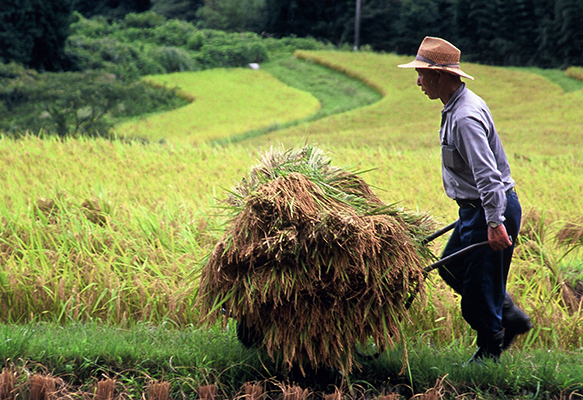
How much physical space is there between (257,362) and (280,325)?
0.44 metres

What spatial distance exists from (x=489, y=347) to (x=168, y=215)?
8.44ft

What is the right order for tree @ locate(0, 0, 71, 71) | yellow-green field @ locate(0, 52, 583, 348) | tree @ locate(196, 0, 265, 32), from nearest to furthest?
yellow-green field @ locate(0, 52, 583, 348) → tree @ locate(0, 0, 71, 71) → tree @ locate(196, 0, 265, 32)

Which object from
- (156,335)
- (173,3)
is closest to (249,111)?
(156,335)

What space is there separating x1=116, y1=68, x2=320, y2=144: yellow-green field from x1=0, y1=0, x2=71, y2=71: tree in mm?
3212

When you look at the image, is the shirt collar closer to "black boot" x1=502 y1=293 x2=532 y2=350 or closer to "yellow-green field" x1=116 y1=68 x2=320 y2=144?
"black boot" x1=502 y1=293 x2=532 y2=350

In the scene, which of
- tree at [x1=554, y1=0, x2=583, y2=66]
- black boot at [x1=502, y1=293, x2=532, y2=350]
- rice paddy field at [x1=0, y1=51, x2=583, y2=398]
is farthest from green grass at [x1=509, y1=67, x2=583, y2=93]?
black boot at [x1=502, y1=293, x2=532, y2=350]

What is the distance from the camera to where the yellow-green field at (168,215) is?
3.29 meters

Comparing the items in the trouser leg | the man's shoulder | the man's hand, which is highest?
the man's shoulder

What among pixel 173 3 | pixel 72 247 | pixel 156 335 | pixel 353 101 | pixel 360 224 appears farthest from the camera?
pixel 173 3

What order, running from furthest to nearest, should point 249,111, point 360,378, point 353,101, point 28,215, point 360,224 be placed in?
point 353,101 → point 249,111 → point 28,215 → point 360,378 → point 360,224

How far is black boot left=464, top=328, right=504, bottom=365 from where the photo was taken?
2572 mm

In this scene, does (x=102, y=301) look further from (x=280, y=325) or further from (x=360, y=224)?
(x=360, y=224)

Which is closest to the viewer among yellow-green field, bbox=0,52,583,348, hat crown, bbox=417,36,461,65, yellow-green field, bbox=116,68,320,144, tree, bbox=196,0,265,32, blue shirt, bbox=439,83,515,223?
blue shirt, bbox=439,83,515,223

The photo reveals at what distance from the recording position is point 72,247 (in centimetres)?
379
